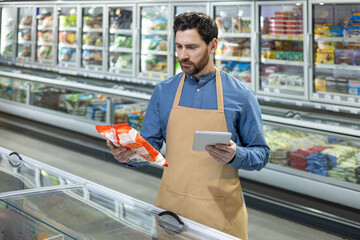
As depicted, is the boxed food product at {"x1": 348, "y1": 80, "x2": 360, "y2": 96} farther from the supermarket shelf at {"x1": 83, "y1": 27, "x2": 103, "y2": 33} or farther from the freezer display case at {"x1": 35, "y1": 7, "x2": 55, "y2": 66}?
the freezer display case at {"x1": 35, "y1": 7, "x2": 55, "y2": 66}

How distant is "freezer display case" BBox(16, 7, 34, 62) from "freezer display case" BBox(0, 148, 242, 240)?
638 centimetres

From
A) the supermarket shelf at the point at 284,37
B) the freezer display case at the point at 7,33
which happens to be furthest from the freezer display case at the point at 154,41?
the freezer display case at the point at 7,33

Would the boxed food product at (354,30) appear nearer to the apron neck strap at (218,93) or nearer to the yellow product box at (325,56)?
the yellow product box at (325,56)

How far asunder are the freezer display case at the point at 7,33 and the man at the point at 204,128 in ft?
23.4

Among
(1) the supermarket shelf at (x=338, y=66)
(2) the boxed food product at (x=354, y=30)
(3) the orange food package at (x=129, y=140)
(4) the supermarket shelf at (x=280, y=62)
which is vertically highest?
(2) the boxed food product at (x=354, y=30)

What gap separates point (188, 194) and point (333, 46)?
10.1ft

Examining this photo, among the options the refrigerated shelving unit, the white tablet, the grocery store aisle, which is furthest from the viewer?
the refrigerated shelving unit

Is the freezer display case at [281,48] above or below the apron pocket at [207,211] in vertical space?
above

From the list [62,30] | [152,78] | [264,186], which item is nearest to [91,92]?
[152,78]

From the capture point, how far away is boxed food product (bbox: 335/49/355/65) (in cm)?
416

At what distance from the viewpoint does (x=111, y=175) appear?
4945mm

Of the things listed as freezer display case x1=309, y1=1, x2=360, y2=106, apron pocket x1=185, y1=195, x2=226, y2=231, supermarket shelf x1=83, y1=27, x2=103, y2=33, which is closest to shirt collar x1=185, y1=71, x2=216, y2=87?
apron pocket x1=185, y1=195, x2=226, y2=231

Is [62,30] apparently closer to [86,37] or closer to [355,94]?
[86,37]

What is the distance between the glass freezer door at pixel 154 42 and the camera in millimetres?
5928
